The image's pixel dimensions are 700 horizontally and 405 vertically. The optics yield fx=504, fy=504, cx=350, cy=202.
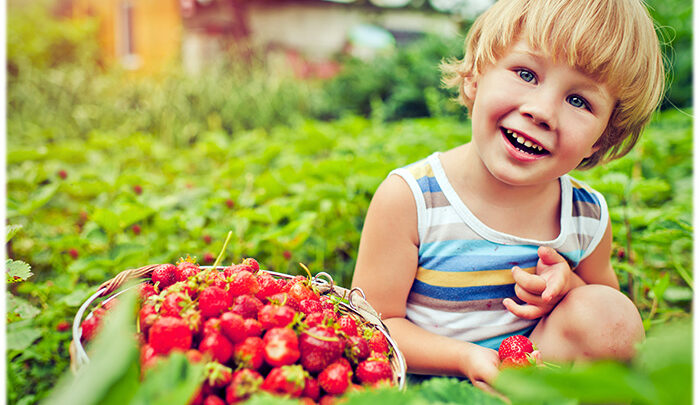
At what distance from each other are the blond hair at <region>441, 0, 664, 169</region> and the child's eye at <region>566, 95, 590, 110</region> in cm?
6

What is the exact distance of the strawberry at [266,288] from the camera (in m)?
0.97

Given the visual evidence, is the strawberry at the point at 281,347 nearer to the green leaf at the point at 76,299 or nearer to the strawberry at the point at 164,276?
the strawberry at the point at 164,276

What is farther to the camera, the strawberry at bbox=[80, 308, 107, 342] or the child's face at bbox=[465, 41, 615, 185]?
the child's face at bbox=[465, 41, 615, 185]

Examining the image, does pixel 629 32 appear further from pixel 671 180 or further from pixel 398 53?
pixel 398 53

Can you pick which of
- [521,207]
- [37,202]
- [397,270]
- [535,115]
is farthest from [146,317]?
[37,202]

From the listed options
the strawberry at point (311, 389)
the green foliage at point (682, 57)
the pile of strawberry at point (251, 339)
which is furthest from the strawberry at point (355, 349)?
the green foliage at point (682, 57)

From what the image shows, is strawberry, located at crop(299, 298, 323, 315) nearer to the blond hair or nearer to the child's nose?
the child's nose

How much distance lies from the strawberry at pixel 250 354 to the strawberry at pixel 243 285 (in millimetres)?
151

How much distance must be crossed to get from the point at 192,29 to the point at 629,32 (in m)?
10.5

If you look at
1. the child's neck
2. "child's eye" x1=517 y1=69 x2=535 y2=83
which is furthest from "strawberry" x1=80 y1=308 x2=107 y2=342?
"child's eye" x1=517 y1=69 x2=535 y2=83

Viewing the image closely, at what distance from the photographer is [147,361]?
768 mm

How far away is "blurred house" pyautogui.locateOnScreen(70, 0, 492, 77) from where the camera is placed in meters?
9.67

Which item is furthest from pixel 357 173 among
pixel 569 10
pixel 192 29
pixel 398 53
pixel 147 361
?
pixel 192 29

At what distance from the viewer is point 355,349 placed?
2.98ft
